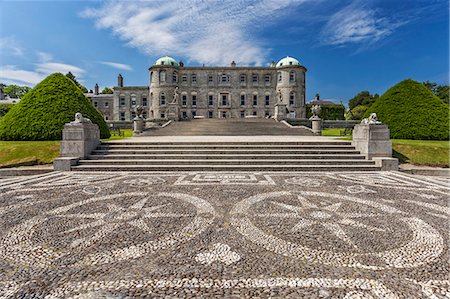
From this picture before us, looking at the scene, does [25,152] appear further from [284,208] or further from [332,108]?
[332,108]

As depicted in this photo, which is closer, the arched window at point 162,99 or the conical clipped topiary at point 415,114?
the conical clipped topiary at point 415,114

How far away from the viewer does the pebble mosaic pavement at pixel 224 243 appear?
2.52 meters

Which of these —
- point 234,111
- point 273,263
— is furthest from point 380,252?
point 234,111

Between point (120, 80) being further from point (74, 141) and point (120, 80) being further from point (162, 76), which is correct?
point (74, 141)

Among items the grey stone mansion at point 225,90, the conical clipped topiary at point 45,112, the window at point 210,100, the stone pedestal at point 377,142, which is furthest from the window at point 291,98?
the conical clipped topiary at point 45,112

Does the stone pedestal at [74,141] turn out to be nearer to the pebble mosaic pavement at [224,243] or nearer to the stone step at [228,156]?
the stone step at [228,156]

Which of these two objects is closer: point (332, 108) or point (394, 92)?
point (394, 92)

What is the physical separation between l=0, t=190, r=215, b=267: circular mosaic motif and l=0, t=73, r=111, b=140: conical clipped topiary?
9711mm

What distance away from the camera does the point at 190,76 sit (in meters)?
52.0

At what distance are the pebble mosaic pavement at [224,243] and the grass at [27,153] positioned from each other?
4363 millimetres

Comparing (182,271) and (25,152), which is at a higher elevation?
(25,152)

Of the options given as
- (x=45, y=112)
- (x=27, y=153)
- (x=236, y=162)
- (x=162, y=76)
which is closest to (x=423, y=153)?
(x=236, y=162)

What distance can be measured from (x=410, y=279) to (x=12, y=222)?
5839mm

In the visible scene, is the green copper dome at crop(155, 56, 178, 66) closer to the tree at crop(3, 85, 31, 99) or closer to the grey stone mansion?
the grey stone mansion
